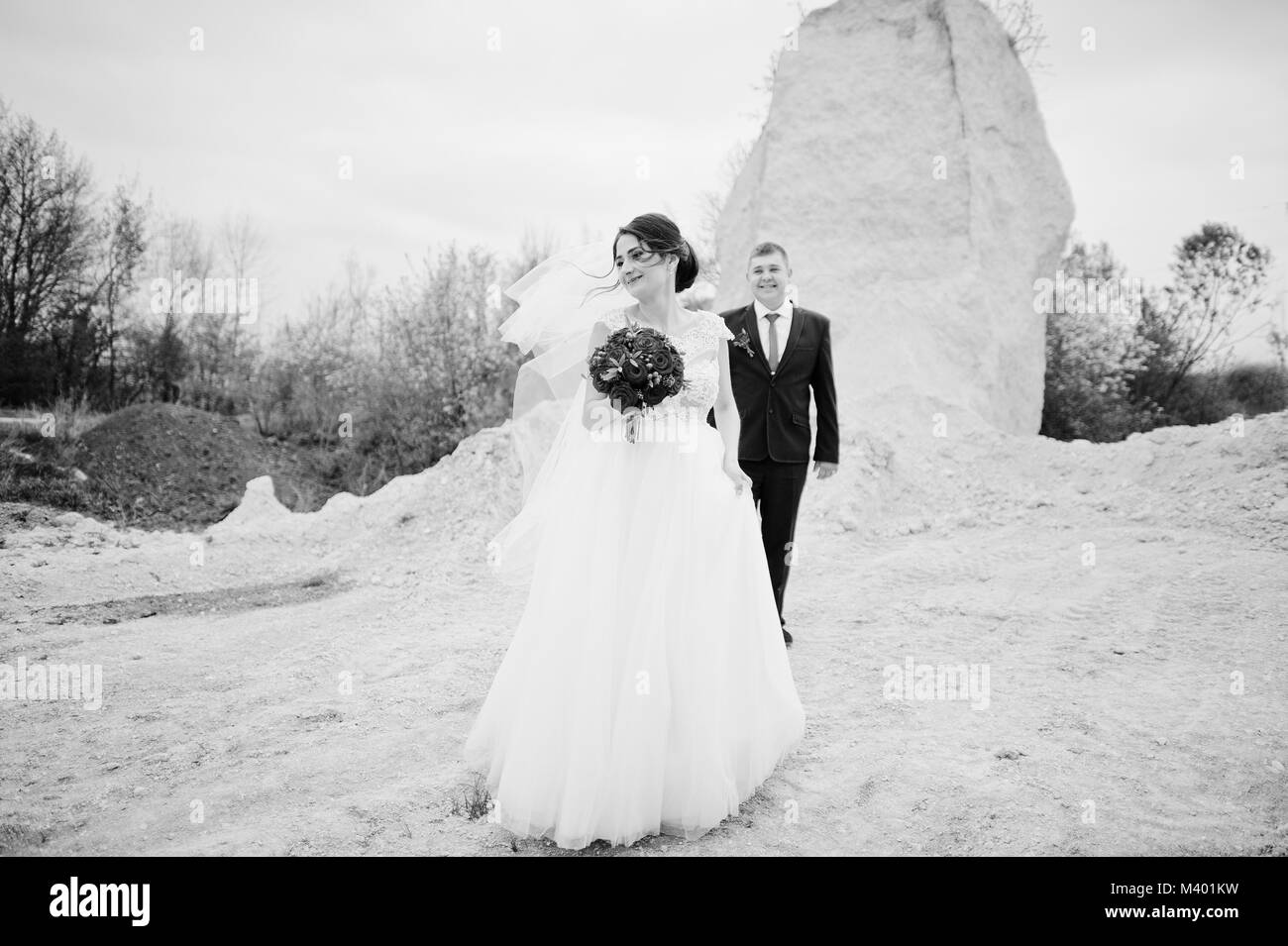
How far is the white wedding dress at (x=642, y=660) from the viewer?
3.07m

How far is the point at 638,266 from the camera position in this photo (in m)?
3.63

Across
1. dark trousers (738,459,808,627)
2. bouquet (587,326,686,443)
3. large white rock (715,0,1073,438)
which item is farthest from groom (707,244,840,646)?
large white rock (715,0,1073,438)

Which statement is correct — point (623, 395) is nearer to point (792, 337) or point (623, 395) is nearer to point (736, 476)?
point (736, 476)

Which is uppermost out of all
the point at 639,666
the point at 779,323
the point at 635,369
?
the point at 779,323

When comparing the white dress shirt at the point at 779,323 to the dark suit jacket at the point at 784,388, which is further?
the white dress shirt at the point at 779,323

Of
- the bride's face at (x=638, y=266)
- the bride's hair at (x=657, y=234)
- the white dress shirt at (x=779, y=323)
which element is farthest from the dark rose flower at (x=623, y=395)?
the white dress shirt at (x=779, y=323)

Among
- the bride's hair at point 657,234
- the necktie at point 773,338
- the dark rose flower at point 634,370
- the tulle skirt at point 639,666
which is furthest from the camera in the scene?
the necktie at point 773,338

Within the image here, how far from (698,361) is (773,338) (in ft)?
5.57

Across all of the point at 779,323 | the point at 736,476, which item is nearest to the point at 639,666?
the point at 736,476

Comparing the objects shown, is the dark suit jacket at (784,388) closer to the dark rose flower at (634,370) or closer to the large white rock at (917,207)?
the dark rose flower at (634,370)

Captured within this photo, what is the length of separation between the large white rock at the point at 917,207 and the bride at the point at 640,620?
6986mm

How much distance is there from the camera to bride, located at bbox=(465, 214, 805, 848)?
3.09 metres

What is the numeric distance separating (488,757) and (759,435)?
2.64m
